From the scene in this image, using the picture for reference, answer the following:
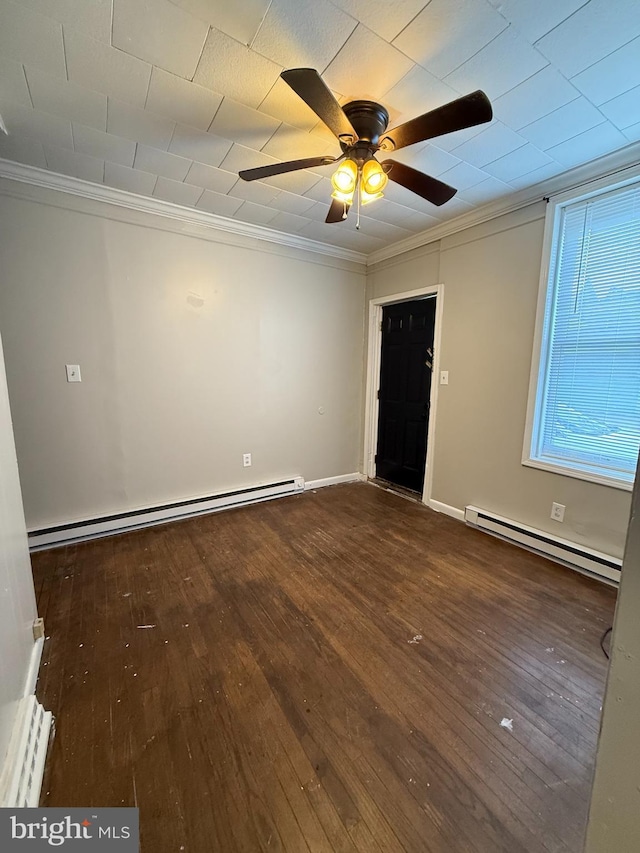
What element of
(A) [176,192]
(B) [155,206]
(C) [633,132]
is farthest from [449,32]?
(B) [155,206]

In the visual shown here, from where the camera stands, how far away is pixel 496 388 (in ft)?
9.03

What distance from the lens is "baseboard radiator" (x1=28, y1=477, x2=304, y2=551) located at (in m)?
2.53

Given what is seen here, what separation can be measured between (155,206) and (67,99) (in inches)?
39.3

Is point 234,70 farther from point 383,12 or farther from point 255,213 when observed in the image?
point 255,213

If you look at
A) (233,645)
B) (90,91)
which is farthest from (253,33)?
(233,645)

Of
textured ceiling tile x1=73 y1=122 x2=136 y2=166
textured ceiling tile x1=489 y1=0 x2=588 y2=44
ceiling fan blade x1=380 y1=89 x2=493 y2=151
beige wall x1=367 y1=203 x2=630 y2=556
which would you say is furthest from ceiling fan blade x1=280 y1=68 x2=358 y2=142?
beige wall x1=367 y1=203 x2=630 y2=556

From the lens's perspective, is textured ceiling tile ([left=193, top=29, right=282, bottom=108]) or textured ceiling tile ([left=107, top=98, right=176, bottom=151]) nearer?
textured ceiling tile ([left=193, top=29, right=282, bottom=108])

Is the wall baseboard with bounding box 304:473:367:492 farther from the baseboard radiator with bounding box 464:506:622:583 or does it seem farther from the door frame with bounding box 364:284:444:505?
the baseboard radiator with bounding box 464:506:622:583

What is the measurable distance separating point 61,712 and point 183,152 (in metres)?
2.82

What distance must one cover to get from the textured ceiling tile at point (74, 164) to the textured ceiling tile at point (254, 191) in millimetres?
827

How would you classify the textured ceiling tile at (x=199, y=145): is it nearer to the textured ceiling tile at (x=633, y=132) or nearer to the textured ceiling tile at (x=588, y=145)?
Answer: the textured ceiling tile at (x=588, y=145)

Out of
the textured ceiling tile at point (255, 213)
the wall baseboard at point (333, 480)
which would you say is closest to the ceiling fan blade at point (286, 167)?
the textured ceiling tile at point (255, 213)

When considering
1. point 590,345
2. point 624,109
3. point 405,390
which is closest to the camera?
point 624,109

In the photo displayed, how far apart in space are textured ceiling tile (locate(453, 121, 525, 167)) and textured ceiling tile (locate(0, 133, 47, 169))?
7.99 feet
